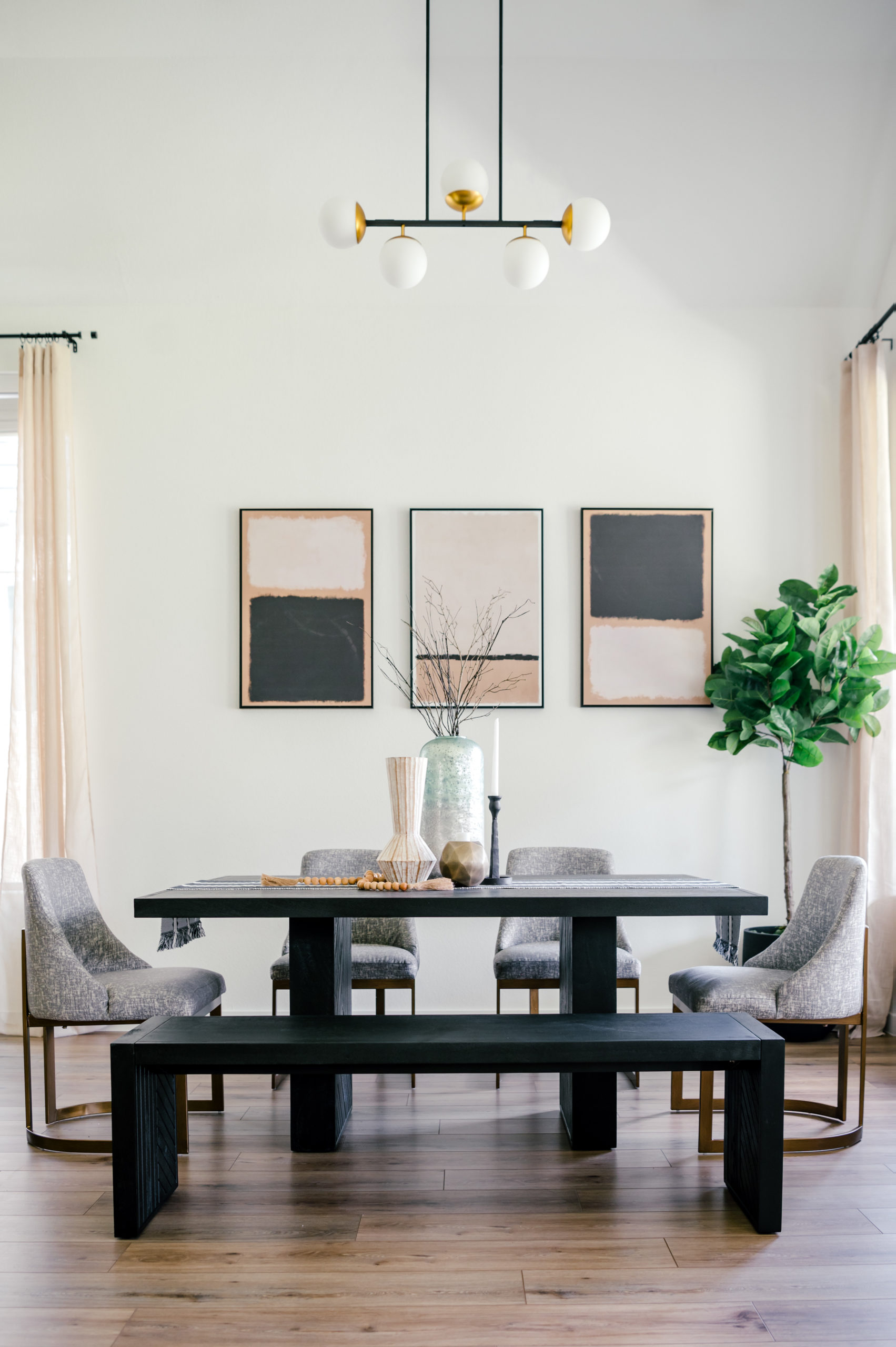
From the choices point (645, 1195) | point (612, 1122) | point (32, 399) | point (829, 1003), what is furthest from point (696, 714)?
point (32, 399)

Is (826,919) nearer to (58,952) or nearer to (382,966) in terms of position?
(382,966)

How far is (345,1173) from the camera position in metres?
2.69

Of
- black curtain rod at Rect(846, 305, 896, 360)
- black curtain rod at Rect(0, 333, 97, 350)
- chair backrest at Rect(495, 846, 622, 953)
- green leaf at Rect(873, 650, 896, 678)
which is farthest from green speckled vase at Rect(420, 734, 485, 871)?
black curtain rod at Rect(0, 333, 97, 350)

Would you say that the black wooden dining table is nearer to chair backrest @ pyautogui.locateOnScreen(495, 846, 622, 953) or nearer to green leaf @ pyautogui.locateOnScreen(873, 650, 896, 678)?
chair backrest @ pyautogui.locateOnScreen(495, 846, 622, 953)

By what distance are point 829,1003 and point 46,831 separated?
3177mm

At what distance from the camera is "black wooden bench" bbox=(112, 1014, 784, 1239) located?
7.68 ft

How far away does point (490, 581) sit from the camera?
4.44 meters

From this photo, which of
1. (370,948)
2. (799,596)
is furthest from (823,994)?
(799,596)

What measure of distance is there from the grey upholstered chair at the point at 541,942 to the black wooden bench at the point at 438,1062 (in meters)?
0.87

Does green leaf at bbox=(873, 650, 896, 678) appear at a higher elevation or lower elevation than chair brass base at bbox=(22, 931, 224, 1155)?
higher

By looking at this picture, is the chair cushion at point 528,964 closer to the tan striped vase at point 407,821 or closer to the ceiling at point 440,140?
the tan striped vase at point 407,821

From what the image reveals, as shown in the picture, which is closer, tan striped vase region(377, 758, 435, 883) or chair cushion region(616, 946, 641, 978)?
tan striped vase region(377, 758, 435, 883)

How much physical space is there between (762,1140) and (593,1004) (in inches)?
25.1

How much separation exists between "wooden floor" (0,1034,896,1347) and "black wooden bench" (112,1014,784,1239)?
0.40 feet
